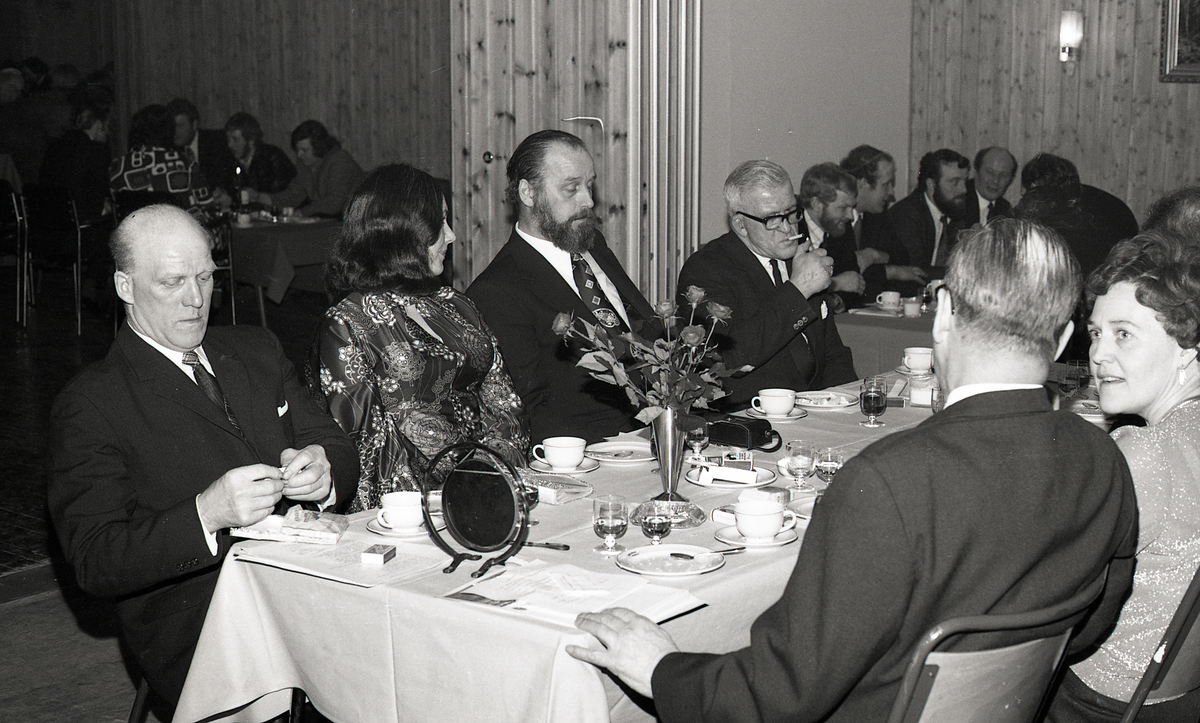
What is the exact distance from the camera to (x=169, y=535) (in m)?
2.32

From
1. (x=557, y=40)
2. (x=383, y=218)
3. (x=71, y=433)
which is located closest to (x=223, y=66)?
(x=557, y=40)

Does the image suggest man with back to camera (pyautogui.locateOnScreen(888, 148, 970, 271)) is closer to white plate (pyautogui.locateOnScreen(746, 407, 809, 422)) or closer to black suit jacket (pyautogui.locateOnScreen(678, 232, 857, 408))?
black suit jacket (pyautogui.locateOnScreen(678, 232, 857, 408))

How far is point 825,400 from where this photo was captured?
3.64 meters

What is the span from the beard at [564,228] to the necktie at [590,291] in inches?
2.0

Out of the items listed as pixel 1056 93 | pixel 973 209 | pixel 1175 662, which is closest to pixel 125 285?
pixel 1175 662

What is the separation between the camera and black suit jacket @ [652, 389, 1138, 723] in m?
1.57

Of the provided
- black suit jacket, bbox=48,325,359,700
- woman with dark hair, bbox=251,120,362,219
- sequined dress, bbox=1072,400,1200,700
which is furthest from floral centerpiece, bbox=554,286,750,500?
woman with dark hair, bbox=251,120,362,219

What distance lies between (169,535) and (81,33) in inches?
443

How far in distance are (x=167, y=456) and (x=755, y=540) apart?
47.2 inches

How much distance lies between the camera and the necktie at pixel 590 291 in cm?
400

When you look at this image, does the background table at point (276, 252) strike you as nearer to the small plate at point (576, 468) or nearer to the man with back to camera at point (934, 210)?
the man with back to camera at point (934, 210)

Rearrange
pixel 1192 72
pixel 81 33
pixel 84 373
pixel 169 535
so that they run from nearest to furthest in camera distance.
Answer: pixel 169 535 → pixel 84 373 → pixel 1192 72 → pixel 81 33

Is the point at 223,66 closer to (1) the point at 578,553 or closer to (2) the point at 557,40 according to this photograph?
(2) the point at 557,40

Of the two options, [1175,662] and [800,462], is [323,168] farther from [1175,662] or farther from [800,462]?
[1175,662]
